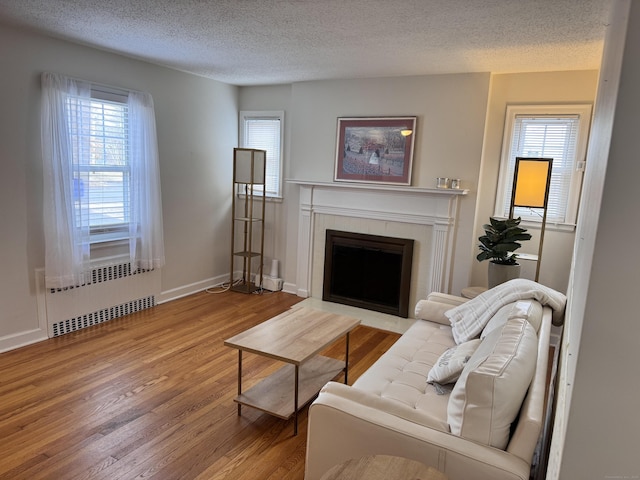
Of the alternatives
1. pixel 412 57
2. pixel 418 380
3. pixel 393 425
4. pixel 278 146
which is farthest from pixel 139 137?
pixel 393 425

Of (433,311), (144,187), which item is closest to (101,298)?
(144,187)

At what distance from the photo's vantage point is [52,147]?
11.3ft

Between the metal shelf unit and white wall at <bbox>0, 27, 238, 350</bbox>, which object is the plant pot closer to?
the metal shelf unit

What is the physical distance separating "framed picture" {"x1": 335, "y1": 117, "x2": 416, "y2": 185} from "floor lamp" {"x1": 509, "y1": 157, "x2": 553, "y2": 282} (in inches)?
43.8

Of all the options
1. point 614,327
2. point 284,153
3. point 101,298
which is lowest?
point 101,298

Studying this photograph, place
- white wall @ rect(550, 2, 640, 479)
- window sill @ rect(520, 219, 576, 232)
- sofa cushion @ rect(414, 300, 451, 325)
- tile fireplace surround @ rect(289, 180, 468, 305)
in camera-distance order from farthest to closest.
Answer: tile fireplace surround @ rect(289, 180, 468, 305) → window sill @ rect(520, 219, 576, 232) → sofa cushion @ rect(414, 300, 451, 325) → white wall @ rect(550, 2, 640, 479)

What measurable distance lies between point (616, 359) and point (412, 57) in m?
3.11

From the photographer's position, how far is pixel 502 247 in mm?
3578

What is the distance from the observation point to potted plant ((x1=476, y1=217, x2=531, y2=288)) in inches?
140

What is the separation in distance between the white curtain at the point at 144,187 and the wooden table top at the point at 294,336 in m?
1.93

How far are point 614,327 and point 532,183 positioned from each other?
9.35 feet

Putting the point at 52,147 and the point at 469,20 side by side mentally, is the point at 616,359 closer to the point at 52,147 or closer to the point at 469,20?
the point at 469,20

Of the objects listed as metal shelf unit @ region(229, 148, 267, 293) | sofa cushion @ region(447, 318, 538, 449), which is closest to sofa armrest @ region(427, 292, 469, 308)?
sofa cushion @ region(447, 318, 538, 449)

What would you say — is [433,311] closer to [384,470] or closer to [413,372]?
[413,372]
